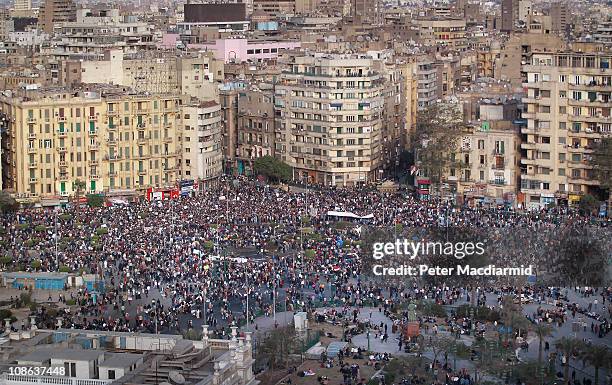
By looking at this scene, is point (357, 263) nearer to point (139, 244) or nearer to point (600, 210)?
point (139, 244)

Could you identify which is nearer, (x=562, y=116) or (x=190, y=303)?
(x=190, y=303)

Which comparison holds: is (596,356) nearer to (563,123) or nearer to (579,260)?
(579,260)

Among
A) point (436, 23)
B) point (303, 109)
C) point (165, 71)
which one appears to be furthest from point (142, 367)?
point (436, 23)

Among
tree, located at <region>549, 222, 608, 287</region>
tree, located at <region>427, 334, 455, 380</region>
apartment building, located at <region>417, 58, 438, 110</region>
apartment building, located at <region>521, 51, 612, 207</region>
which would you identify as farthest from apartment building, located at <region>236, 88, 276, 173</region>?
tree, located at <region>427, 334, 455, 380</region>

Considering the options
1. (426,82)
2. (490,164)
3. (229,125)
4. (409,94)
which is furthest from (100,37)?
(490,164)

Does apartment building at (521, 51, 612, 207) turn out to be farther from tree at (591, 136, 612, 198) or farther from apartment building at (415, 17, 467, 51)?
apartment building at (415, 17, 467, 51)

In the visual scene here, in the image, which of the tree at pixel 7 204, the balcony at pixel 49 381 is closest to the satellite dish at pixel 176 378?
the balcony at pixel 49 381

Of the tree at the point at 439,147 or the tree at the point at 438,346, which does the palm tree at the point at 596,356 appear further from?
the tree at the point at 439,147

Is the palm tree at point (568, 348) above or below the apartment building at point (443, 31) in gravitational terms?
below
